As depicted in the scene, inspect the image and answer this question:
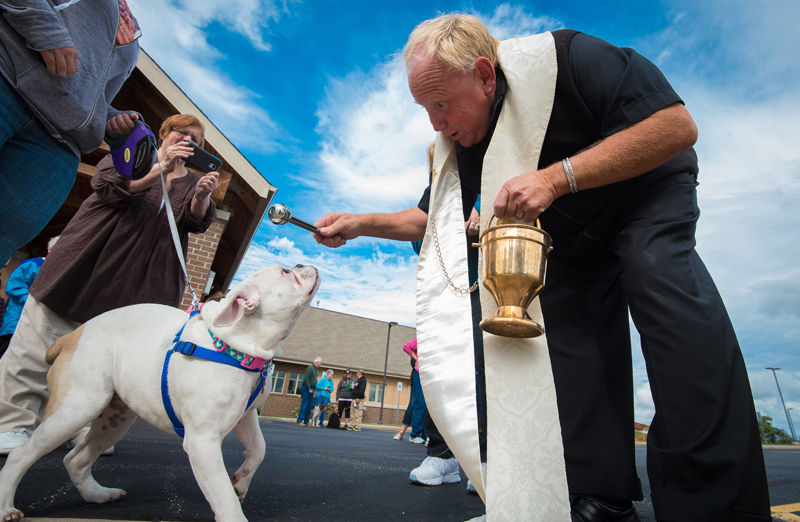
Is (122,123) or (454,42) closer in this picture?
(454,42)

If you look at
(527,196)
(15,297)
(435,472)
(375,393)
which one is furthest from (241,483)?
(375,393)

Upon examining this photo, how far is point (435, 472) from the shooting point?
2.76m

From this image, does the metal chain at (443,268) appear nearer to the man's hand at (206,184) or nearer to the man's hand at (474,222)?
the man's hand at (474,222)

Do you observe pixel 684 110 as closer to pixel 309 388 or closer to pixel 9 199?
pixel 9 199

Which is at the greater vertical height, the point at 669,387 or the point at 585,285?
the point at 585,285

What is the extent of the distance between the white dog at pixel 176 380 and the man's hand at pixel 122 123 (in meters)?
1.26

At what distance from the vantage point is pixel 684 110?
1341 millimetres

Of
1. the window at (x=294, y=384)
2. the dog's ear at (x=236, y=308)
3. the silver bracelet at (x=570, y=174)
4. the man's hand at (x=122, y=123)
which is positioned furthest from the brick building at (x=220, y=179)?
the window at (x=294, y=384)

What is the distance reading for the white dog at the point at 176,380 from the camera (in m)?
1.51

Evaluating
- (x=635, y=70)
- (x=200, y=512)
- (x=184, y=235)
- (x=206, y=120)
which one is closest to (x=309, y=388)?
(x=206, y=120)

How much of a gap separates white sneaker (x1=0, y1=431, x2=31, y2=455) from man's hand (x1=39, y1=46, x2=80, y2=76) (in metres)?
1.95

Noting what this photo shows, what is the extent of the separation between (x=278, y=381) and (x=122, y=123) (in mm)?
27894

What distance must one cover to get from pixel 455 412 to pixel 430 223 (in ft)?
2.55

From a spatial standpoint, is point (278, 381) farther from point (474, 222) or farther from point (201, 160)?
point (474, 222)
